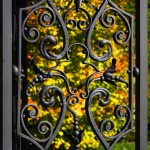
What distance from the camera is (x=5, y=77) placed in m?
2.93

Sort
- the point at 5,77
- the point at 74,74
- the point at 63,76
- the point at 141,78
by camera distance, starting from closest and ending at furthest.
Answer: the point at 5,77 → the point at 63,76 → the point at 141,78 → the point at 74,74

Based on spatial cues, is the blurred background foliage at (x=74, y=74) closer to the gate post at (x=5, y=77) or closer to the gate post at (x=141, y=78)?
the gate post at (x=141, y=78)

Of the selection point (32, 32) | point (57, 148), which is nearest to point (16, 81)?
point (32, 32)

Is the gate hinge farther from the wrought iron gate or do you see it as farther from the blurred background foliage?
the blurred background foliage

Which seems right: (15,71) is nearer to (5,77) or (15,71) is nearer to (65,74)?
(5,77)

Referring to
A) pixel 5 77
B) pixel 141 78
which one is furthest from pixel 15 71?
pixel 141 78

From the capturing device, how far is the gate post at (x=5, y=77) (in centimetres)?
291

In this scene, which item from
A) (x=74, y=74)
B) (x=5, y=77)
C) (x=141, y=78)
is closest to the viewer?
(x=5, y=77)

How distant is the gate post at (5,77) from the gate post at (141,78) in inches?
33.0

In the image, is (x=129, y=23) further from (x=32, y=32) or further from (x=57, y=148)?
(x=57, y=148)

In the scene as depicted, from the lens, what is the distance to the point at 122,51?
939 centimetres

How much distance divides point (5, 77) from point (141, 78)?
894mm

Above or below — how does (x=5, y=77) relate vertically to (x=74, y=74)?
above

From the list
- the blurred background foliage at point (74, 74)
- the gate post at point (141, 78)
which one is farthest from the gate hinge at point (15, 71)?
the blurred background foliage at point (74, 74)
